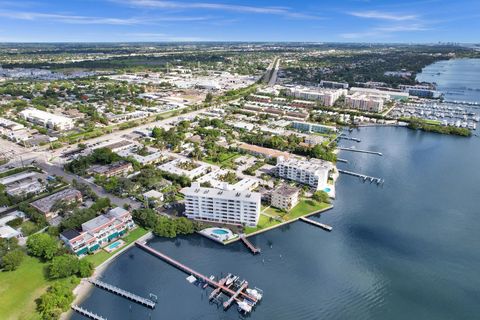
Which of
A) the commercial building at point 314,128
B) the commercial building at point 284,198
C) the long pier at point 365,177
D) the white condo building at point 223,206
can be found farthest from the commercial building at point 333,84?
the white condo building at point 223,206

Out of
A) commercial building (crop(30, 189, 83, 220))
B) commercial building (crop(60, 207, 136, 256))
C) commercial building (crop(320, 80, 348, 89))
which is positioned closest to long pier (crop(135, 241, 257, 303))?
commercial building (crop(60, 207, 136, 256))

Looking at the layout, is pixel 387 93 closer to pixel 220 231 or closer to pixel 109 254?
pixel 220 231

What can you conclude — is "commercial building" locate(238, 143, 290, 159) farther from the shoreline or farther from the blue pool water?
the shoreline

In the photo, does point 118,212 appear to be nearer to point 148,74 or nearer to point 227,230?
point 227,230

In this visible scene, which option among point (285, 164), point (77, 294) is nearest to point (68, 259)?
point (77, 294)

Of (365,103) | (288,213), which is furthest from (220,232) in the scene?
(365,103)

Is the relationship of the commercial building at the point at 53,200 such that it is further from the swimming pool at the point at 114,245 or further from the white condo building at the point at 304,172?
the white condo building at the point at 304,172
